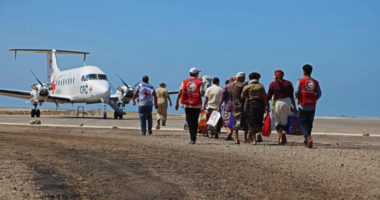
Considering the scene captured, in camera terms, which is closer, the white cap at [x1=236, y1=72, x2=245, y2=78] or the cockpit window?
the white cap at [x1=236, y1=72, x2=245, y2=78]

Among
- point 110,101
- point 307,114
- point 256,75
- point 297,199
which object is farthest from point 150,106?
point 110,101

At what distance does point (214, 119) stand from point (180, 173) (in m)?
6.30

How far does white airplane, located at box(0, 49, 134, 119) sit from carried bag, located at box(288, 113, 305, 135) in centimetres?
2105

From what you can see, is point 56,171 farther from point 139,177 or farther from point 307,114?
point 307,114

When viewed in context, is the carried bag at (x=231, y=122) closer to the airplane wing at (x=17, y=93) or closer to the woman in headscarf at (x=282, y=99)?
the woman in headscarf at (x=282, y=99)

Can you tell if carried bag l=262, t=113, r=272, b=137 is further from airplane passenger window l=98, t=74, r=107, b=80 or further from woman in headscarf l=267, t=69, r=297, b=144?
airplane passenger window l=98, t=74, r=107, b=80

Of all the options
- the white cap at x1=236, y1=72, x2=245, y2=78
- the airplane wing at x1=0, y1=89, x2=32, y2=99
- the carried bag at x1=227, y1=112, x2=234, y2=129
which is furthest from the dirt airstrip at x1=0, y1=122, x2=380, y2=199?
the airplane wing at x1=0, y1=89, x2=32, y2=99

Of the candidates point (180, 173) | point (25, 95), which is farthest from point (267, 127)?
point (25, 95)

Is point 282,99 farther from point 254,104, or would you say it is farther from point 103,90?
point 103,90

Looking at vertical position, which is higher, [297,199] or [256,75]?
[256,75]

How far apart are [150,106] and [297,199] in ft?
34.2

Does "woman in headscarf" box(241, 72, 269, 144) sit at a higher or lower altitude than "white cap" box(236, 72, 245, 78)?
lower

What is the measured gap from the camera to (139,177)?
6.64m

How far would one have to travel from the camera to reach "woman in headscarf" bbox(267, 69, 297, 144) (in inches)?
478
